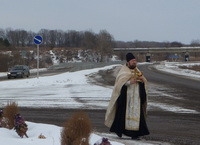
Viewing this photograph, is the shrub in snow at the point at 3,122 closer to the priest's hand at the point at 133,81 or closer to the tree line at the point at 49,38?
the priest's hand at the point at 133,81

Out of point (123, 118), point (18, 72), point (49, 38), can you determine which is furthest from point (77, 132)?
point (49, 38)

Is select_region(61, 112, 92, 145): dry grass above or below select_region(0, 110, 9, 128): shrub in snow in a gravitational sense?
above

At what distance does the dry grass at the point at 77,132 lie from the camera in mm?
5368

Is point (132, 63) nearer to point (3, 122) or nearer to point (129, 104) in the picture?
point (129, 104)

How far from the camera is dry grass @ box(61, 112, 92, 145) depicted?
17.6 ft

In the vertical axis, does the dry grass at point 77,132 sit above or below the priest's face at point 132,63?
below

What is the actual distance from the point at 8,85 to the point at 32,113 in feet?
47.8

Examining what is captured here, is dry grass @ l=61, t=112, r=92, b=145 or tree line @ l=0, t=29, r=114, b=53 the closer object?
dry grass @ l=61, t=112, r=92, b=145

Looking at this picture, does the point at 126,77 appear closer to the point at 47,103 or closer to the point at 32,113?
the point at 32,113

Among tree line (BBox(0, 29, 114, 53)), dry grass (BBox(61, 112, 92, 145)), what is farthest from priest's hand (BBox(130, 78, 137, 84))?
tree line (BBox(0, 29, 114, 53))

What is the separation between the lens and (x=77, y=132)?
550 centimetres

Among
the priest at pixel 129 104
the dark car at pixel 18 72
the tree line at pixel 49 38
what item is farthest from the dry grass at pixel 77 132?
the tree line at pixel 49 38

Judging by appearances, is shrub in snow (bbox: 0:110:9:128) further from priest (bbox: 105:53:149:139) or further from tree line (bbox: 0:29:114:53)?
tree line (bbox: 0:29:114:53)

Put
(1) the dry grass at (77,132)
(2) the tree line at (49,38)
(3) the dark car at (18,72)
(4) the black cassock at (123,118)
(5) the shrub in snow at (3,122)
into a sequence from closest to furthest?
1. (1) the dry grass at (77,132)
2. (5) the shrub in snow at (3,122)
3. (4) the black cassock at (123,118)
4. (3) the dark car at (18,72)
5. (2) the tree line at (49,38)
